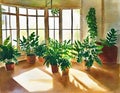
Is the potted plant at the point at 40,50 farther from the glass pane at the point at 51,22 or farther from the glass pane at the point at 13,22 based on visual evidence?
the glass pane at the point at 51,22

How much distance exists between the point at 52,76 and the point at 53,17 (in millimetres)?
3110

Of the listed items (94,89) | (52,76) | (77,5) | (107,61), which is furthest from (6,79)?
(77,5)

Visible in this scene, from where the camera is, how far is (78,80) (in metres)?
5.09

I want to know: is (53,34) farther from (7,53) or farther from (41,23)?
(7,53)

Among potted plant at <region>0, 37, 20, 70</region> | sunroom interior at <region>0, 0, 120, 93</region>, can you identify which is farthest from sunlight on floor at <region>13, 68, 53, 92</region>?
potted plant at <region>0, 37, 20, 70</region>

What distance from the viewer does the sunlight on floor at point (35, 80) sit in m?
4.48

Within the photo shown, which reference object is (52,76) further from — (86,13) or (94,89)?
(86,13)

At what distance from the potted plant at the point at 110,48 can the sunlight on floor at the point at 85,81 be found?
156 centimetres

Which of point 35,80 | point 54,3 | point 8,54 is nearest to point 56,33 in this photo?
point 54,3

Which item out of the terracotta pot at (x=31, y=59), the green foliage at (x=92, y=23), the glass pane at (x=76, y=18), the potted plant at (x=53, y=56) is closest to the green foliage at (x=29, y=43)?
the terracotta pot at (x=31, y=59)

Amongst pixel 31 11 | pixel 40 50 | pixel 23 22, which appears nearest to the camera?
pixel 40 50

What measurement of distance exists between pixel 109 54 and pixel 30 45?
2463 millimetres

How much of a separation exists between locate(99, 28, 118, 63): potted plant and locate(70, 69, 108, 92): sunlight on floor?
156 cm

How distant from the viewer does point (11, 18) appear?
7246 mm
